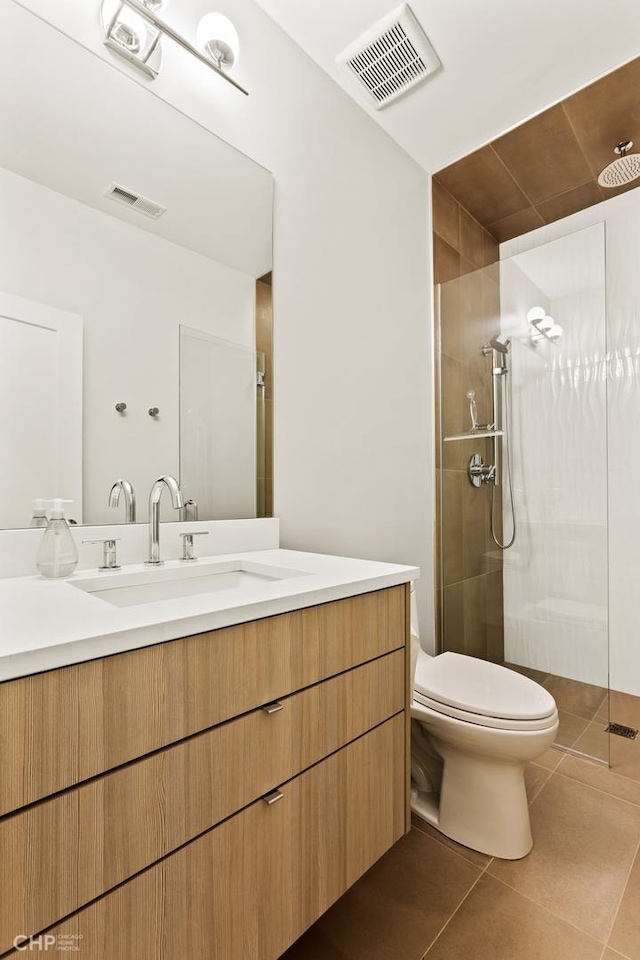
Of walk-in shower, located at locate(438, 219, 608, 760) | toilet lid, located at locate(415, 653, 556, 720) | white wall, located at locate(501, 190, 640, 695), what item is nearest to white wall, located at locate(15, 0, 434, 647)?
walk-in shower, located at locate(438, 219, 608, 760)

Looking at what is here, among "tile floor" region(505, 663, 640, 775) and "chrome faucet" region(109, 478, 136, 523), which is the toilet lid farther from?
"chrome faucet" region(109, 478, 136, 523)

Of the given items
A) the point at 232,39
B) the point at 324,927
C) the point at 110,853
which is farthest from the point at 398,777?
the point at 232,39

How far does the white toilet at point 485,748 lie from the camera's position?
1.32m

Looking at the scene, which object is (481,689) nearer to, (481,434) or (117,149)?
(481,434)

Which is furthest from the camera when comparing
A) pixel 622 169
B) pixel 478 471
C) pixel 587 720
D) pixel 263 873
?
pixel 478 471

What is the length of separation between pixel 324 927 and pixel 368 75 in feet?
8.48

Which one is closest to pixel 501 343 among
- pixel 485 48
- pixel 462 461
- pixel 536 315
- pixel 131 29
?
pixel 536 315

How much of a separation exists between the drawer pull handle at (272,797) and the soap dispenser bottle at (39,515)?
712 mm

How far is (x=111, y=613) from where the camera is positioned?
0.72 m

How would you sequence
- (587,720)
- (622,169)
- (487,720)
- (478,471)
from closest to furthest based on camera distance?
(487,720), (587,720), (622,169), (478,471)

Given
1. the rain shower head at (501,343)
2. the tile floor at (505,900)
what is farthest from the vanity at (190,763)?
the rain shower head at (501,343)

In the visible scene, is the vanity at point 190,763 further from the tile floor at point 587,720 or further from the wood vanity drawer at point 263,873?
the tile floor at point 587,720

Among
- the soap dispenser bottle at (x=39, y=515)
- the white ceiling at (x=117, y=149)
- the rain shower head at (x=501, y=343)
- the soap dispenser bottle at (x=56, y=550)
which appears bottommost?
the soap dispenser bottle at (x=56, y=550)

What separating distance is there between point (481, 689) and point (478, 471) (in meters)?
1.19
